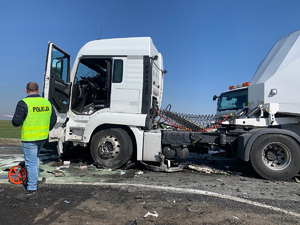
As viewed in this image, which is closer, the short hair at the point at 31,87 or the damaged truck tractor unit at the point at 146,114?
the short hair at the point at 31,87

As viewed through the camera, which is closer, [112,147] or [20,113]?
[20,113]

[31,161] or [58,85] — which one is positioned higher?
[58,85]

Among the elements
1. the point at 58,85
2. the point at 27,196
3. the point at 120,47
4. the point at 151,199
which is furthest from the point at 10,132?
the point at 151,199

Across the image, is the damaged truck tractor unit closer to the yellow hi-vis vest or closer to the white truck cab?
the white truck cab

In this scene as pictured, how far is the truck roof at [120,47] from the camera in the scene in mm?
5305

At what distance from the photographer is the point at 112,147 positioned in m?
5.30

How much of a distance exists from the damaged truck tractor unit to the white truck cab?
0.02 m

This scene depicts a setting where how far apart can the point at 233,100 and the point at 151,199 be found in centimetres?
728

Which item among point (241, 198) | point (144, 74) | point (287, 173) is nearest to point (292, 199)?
point (241, 198)

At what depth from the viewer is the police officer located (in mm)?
3594

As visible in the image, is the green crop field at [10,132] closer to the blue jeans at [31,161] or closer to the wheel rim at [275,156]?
the blue jeans at [31,161]

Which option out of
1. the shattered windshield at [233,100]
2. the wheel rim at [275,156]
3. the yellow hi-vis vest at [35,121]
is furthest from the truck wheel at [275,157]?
the shattered windshield at [233,100]

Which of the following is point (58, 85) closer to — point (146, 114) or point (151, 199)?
point (146, 114)

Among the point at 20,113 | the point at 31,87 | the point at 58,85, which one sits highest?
the point at 58,85
